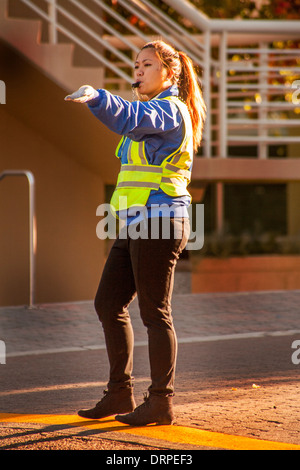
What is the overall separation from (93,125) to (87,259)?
1.92 m

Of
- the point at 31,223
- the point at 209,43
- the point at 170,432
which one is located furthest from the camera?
the point at 209,43

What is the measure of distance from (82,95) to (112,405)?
165 centimetres

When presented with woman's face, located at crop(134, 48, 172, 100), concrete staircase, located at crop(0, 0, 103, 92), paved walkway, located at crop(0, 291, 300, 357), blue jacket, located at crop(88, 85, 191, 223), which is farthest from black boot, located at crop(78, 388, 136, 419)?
concrete staircase, located at crop(0, 0, 103, 92)

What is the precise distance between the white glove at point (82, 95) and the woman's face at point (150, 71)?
2.08ft

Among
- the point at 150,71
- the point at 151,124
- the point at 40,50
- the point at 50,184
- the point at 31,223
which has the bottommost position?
the point at 31,223

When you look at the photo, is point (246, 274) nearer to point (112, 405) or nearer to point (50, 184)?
point (50, 184)

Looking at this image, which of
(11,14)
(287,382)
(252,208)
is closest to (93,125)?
(11,14)

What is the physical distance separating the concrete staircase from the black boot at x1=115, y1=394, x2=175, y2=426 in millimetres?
5284

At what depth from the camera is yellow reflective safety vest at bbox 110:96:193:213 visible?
436 centimetres

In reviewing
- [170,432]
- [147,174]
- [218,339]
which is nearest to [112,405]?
[170,432]

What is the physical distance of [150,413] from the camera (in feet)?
14.4

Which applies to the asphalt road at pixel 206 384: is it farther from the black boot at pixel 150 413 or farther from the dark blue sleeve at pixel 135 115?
the dark blue sleeve at pixel 135 115

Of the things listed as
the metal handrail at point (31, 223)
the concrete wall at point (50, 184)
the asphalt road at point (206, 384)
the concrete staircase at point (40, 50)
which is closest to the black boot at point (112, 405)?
the asphalt road at point (206, 384)
